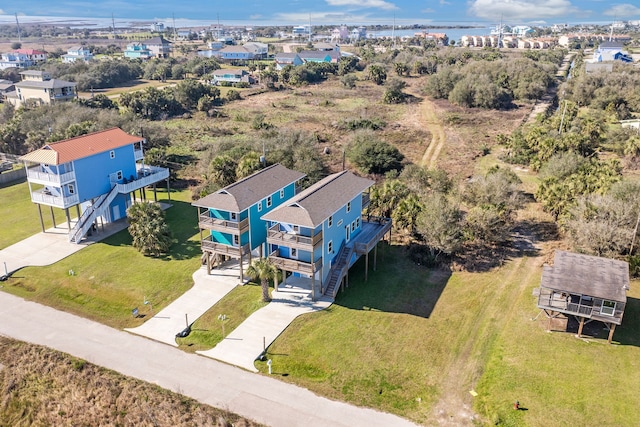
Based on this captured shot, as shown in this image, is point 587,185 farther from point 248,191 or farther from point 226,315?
point 226,315

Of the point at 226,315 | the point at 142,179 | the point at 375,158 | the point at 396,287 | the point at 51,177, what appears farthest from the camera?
the point at 375,158

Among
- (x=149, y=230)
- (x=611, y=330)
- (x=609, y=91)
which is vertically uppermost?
(x=609, y=91)

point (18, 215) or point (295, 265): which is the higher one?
point (295, 265)

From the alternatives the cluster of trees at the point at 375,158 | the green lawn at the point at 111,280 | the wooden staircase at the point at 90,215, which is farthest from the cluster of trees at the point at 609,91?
the wooden staircase at the point at 90,215

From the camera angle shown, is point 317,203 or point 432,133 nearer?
point 317,203

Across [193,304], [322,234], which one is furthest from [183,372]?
[322,234]

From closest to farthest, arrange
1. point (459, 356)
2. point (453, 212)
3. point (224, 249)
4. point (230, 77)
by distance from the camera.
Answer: point (459, 356)
point (224, 249)
point (453, 212)
point (230, 77)

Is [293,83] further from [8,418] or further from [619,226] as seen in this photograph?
[8,418]

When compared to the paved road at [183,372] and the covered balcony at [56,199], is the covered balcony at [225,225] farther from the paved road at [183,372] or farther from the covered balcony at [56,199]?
the covered balcony at [56,199]
